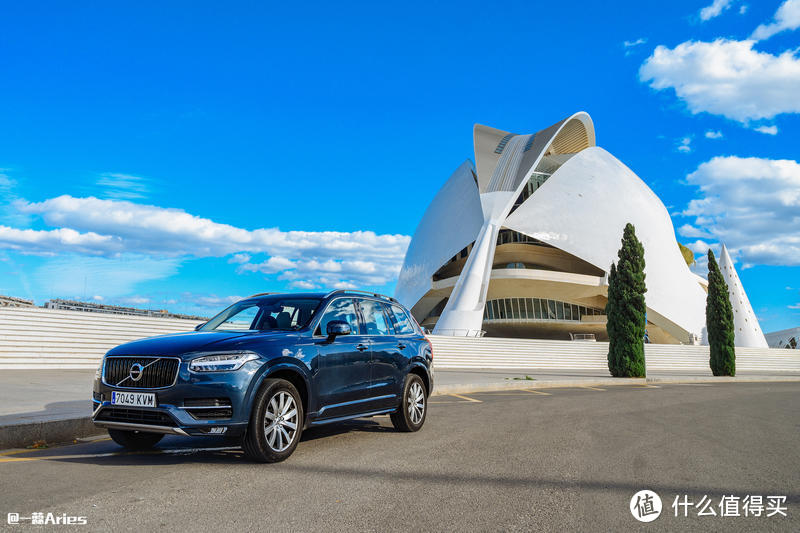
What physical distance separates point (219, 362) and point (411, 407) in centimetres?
318

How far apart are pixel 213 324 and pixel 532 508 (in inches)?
165

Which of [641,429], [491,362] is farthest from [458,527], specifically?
[491,362]

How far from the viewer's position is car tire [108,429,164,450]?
6.14 meters

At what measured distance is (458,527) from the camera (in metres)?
3.72

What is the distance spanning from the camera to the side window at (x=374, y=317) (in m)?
7.50

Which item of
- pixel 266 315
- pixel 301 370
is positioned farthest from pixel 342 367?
pixel 266 315

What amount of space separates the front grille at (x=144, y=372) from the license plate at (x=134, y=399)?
0.23 feet

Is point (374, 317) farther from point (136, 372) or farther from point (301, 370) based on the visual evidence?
point (136, 372)

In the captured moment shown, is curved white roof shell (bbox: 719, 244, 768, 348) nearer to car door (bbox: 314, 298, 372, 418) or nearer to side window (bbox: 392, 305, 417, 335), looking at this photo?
side window (bbox: 392, 305, 417, 335)

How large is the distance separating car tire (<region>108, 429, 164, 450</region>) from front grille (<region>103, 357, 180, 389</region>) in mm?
655

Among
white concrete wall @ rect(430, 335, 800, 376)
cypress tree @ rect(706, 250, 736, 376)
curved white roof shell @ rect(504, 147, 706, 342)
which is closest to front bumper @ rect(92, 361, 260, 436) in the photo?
white concrete wall @ rect(430, 335, 800, 376)

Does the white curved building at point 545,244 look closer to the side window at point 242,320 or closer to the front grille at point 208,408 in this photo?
the side window at point 242,320

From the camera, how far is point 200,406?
5.28 metres

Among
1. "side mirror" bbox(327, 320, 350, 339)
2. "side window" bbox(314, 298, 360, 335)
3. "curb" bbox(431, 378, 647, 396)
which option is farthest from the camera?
"curb" bbox(431, 378, 647, 396)
